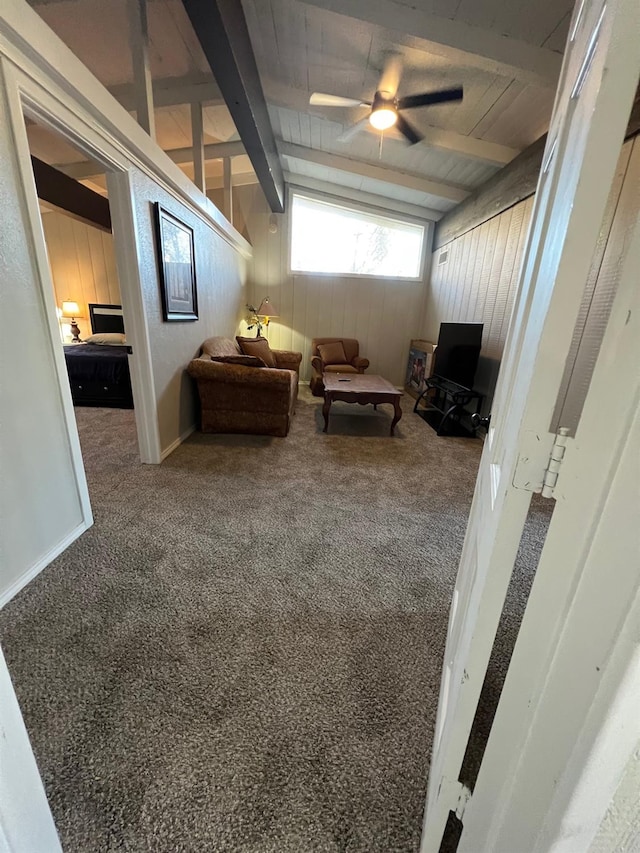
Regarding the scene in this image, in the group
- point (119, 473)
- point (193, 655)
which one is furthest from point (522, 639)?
point (119, 473)

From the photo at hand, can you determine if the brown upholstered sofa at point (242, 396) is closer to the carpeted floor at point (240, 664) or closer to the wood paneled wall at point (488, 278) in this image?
the carpeted floor at point (240, 664)

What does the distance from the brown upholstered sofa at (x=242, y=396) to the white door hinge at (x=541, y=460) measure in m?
2.73

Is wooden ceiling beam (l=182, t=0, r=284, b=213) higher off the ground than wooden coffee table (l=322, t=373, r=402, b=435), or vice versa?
wooden ceiling beam (l=182, t=0, r=284, b=213)

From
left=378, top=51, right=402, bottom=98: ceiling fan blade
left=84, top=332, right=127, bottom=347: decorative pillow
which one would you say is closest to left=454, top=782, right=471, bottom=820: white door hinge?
left=378, top=51, right=402, bottom=98: ceiling fan blade

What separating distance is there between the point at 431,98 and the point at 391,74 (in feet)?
1.45

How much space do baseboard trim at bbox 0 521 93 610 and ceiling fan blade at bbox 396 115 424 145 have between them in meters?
3.67

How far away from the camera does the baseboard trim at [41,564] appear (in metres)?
1.42

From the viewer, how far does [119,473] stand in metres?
2.53

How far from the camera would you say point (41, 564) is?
5.22ft

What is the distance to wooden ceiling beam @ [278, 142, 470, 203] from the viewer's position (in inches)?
167

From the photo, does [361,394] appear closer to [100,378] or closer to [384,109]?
[384,109]

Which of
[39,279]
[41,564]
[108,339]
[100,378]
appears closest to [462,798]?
[41,564]

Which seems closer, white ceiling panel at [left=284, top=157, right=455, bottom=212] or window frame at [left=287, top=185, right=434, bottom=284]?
white ceiling panel at [left=284, top=157, right=455, bottom=212]

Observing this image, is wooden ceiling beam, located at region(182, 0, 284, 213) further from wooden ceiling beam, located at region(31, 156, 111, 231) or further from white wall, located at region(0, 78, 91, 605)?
wooden ceiling beam, located at region(31, 156, 111, 231)
